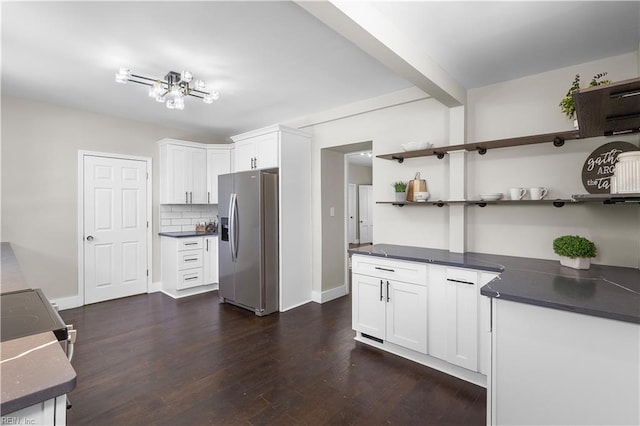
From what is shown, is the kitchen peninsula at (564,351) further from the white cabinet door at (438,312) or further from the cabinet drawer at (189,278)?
the cabinet drawer at (189,278)

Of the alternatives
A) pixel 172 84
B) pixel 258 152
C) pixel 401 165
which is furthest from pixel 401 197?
pixel 172 84

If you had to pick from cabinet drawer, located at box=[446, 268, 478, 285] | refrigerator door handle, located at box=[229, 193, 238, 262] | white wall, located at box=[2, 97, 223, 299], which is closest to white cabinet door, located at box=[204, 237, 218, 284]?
refrigerator door handle, located at box=[229, 193, 238, 262]

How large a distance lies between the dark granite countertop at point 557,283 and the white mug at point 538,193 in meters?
0.53

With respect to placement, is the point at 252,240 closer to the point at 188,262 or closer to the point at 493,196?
the point at 188,262

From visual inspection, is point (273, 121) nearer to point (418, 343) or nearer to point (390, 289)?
point (390, 289)

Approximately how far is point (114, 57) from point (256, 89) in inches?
50.2

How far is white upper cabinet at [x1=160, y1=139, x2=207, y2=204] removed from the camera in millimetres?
4629

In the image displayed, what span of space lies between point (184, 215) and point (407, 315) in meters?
3.93

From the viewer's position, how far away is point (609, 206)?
2352 mm

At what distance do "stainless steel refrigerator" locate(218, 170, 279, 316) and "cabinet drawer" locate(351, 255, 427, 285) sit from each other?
1.26 metres

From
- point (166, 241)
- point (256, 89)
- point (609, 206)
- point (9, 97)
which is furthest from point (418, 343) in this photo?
point (9, 97)

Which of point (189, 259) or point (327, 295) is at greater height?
point (189, 259)

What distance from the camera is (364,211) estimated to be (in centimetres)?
979

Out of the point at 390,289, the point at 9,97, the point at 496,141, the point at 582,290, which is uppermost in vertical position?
the point at 9,97
